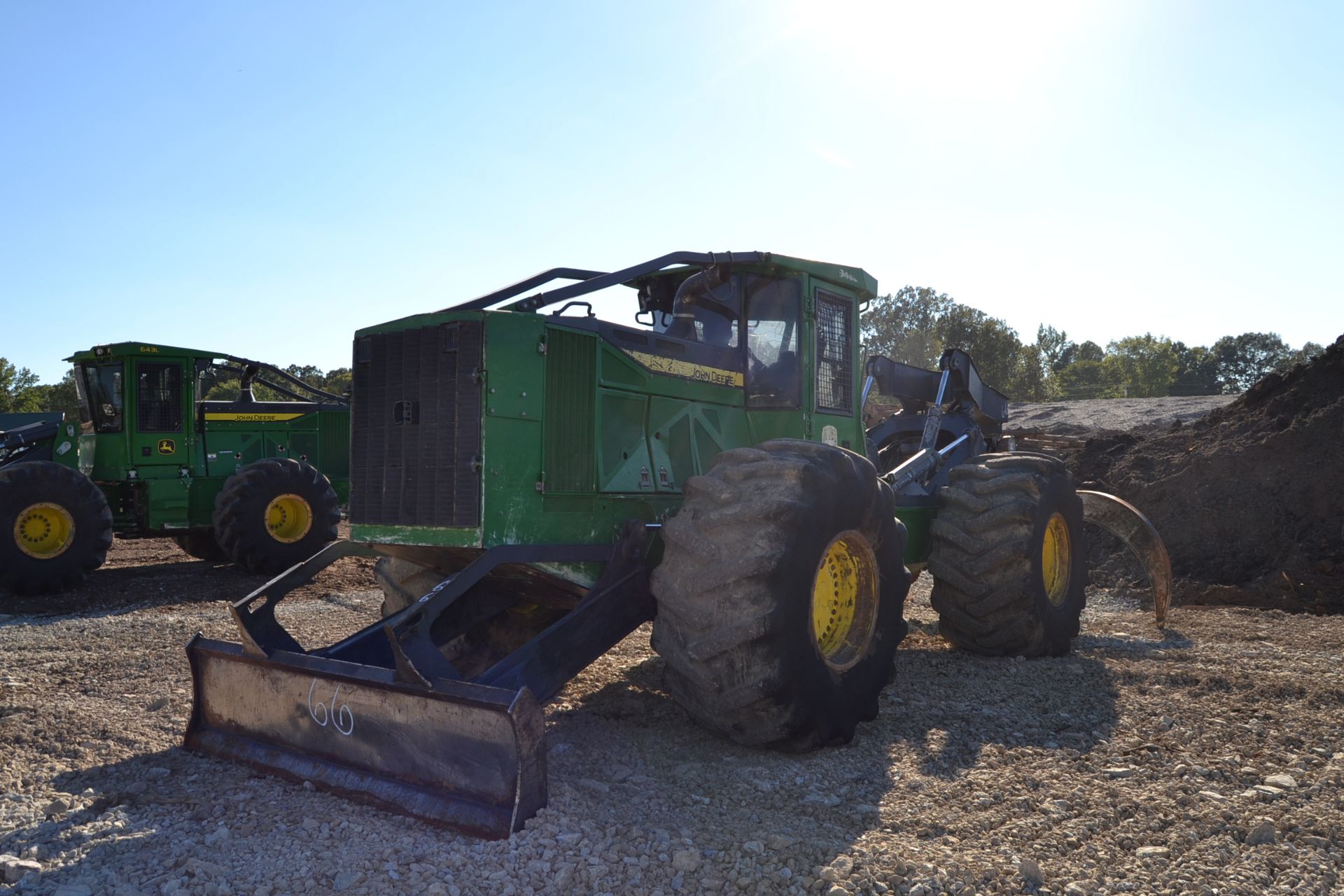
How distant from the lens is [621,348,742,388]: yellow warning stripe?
18.8 ft

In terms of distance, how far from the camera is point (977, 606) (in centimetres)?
681

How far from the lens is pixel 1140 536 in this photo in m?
8.70

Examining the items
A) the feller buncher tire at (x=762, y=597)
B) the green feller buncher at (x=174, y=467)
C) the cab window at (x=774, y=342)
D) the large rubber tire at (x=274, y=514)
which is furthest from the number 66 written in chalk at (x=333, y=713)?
the green feller buncher at (x=174, y=467)

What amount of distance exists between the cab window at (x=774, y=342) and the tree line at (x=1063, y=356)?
42312 mm

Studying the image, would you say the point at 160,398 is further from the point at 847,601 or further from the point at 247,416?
the point at 847,601

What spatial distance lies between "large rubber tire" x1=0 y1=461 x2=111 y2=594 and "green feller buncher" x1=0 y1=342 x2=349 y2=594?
2 centimetres

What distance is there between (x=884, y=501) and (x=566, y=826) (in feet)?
8.35

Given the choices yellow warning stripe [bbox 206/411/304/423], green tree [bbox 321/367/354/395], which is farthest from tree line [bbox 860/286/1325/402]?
yellow warning stripe [bbox 206/411/304/423]

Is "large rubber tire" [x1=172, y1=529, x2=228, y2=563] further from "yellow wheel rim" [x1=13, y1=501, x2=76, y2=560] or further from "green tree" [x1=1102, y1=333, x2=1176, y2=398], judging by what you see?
"green tree" [x1=1102, y1=333, x2=1176, y2=398]

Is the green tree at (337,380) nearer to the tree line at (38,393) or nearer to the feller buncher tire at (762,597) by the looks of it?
the tree line at (38,393)

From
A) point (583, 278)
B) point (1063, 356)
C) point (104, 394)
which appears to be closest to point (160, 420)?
point (104, 394)

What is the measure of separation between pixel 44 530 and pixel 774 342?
9.21 metres

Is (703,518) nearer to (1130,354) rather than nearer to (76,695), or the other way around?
(76,695)

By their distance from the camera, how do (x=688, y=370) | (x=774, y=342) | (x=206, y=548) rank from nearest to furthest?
(x=688, y=370) → (x=774, y=342) → (x=206, y=548)
